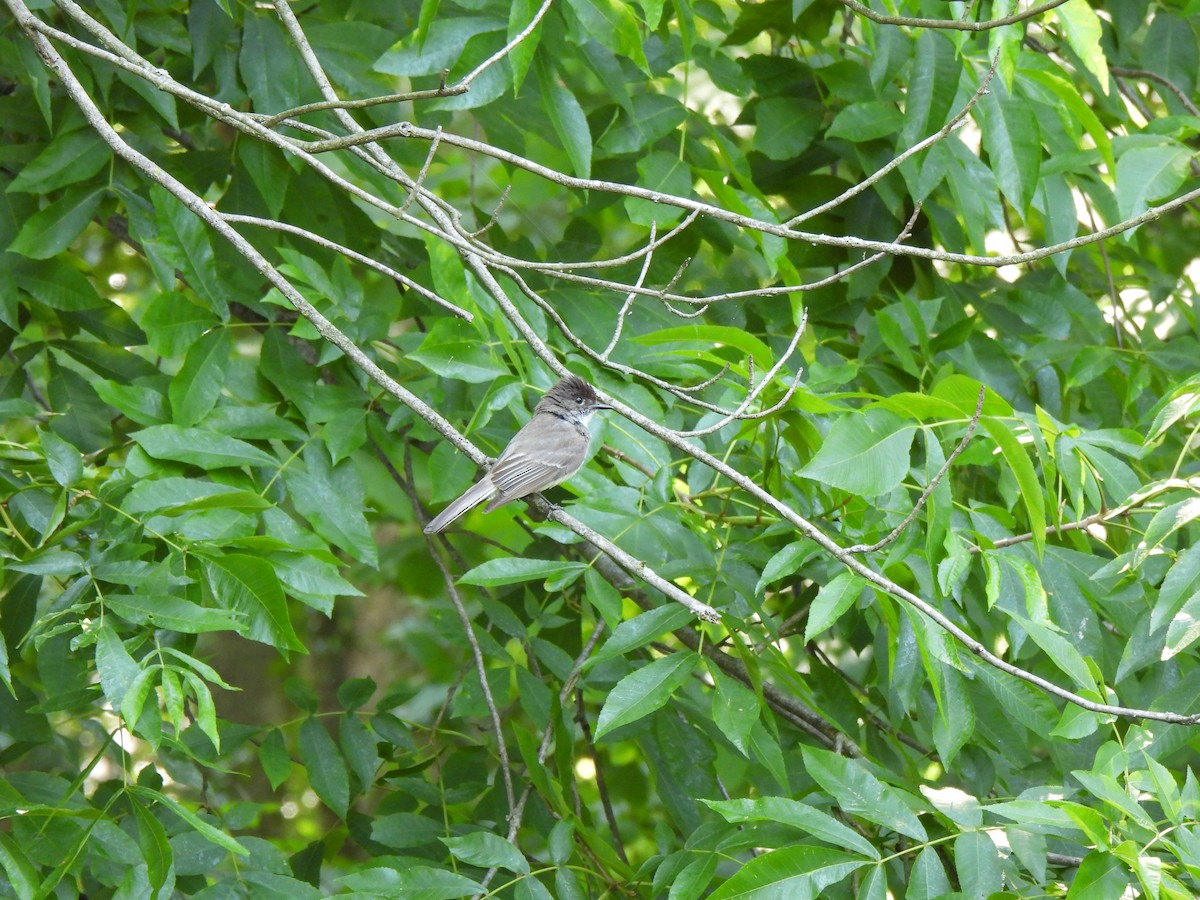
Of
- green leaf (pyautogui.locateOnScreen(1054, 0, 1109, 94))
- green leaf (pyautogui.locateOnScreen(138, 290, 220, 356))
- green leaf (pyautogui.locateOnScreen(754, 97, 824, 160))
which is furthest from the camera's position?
green leaf (pyautogui.locateOnScreen(754, 97, 824, 160))

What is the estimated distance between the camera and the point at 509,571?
3516 millimetres

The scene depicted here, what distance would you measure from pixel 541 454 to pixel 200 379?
153 cm

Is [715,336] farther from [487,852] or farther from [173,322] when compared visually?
[173,322]

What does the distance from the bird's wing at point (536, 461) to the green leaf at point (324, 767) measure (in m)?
1.02

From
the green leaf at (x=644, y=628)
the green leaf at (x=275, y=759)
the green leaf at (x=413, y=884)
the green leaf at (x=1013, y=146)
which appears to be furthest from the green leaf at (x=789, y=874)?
the green leaf at (x=1013, y=146)

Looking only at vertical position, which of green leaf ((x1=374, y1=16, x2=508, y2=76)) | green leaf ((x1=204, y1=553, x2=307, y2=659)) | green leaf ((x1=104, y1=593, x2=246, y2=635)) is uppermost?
green leaf ((x1=374, y1=16, x2=508, y2=76))

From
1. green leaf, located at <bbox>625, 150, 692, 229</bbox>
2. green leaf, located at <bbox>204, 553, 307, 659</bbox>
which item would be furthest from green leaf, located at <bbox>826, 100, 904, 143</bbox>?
green leaf, located at <bbox>204, 553, 307, 659</bbox>

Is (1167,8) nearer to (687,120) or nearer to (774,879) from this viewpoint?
(687,120)

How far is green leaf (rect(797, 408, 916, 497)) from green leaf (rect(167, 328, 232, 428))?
1994 mm

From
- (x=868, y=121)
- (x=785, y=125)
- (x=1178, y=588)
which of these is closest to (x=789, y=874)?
(x=1178, y=588)

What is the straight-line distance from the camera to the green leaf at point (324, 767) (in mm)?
4234

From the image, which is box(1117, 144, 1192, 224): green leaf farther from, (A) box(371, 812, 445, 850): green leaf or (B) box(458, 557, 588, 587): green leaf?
(A) box(371, 812, 445, 850): green leaf

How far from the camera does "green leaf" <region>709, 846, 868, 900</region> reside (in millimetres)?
2855

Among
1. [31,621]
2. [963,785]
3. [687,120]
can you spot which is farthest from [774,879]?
[687,120]
